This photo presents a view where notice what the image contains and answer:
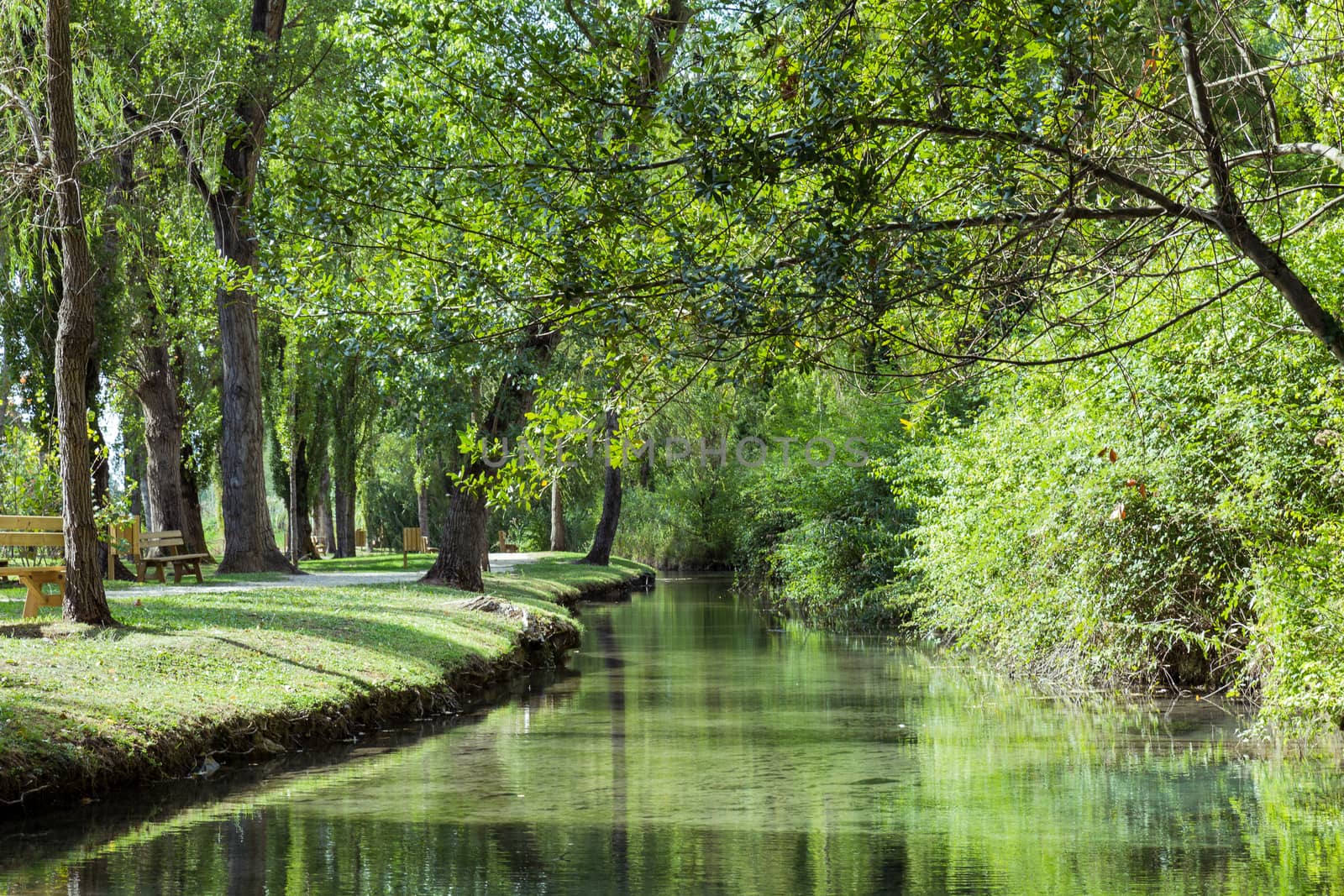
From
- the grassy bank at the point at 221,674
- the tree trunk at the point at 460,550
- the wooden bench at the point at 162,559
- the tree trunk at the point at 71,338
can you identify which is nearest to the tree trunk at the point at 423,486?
the tree trunk at the point at 460,550

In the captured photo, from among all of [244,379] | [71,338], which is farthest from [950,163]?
[244,379]

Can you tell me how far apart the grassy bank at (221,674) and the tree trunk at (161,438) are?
30.9ft

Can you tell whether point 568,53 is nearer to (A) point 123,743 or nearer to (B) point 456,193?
(B) point 456,193

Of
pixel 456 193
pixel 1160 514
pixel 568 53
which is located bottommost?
pixel 1160 514

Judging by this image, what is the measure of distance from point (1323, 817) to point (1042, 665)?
25.9 ft

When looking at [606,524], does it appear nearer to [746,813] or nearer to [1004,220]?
[746,813]

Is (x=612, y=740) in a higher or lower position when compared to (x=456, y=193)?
lower

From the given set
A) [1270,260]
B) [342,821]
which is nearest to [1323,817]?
[1270,260]

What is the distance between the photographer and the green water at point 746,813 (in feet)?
23.2

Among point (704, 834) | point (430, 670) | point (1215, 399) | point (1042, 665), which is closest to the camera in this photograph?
point (704, 834)

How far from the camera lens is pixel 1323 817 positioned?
827 cm

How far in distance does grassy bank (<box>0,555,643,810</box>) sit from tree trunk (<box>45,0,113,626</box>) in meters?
0.47

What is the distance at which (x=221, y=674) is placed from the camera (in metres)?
11.4

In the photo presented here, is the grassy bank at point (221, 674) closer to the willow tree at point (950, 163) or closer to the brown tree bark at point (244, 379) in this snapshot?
the willow tree at point (950, 163)
